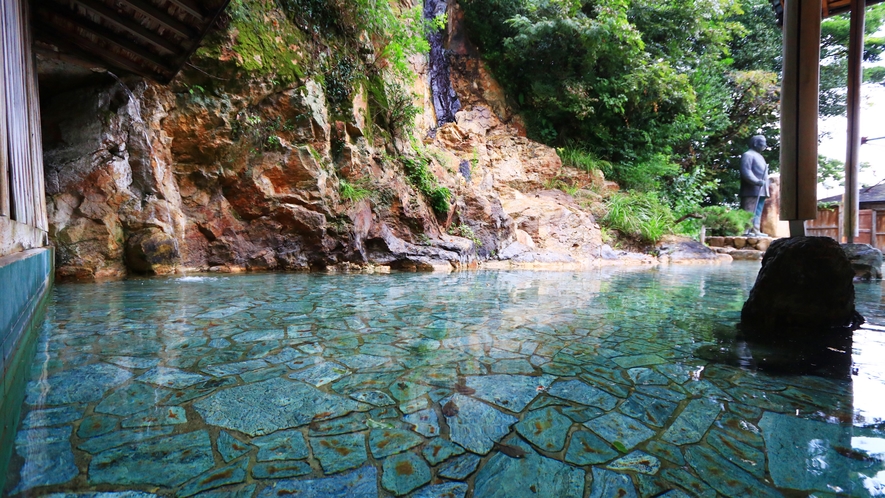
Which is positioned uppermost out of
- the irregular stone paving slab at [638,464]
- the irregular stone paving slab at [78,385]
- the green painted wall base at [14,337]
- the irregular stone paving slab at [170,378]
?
the green painted wall base at [14,337]

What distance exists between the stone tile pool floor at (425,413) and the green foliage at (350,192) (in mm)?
4552

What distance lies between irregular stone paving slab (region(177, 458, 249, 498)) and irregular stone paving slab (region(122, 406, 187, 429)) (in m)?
0.40

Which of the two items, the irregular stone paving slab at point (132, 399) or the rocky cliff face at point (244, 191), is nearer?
the irregular stone paving slab at point (132, 399)

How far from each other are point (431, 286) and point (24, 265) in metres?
3.71

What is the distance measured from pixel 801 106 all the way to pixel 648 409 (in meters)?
2.97

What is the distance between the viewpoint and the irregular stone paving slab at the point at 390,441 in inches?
51.0

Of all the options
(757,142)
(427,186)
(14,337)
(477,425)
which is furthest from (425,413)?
(757,142)

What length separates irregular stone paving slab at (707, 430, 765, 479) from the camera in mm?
1233

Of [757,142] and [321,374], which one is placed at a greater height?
[757,142]

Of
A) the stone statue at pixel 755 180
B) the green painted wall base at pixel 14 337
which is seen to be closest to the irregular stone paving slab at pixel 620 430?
the green painted wall base at pixel 14 337

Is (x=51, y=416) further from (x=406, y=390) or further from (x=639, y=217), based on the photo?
(x=639, y=217)

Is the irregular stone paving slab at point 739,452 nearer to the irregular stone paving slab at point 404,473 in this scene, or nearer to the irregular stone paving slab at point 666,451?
the irregular stone paving slab at point 666,451

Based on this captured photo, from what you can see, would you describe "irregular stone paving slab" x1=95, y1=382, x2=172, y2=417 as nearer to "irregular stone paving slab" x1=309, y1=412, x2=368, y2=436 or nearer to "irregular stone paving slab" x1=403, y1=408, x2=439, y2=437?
"irregular stone paving slab" x1=309, y1=412, x2=368, y2=436

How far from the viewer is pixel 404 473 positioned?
1.19m
